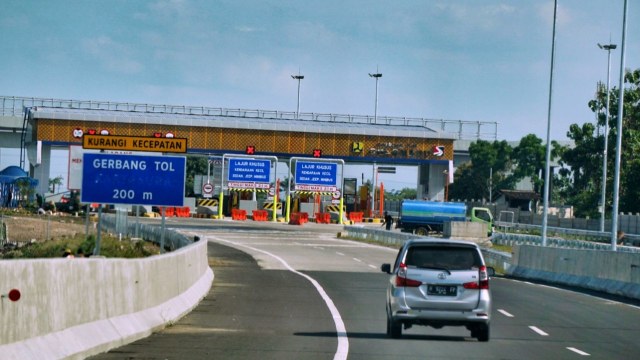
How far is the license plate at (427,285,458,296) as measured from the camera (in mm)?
17750

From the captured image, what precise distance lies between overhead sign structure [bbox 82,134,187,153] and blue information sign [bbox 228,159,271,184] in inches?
2717

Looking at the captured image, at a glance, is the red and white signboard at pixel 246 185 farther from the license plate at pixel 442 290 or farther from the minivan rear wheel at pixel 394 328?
the license plate at pixel 442 290

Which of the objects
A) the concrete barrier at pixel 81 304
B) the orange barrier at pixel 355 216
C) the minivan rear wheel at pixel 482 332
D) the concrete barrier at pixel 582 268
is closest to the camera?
the concrete barrier at pixel 81 304

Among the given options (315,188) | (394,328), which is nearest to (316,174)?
(315,188)

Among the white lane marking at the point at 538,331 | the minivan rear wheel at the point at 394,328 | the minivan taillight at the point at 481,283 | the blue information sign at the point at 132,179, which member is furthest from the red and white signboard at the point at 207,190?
the minivan taillight at the point at 481,283

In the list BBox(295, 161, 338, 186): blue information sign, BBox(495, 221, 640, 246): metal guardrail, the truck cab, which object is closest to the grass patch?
BBox(495, 221, 640, 246): metal guardrail

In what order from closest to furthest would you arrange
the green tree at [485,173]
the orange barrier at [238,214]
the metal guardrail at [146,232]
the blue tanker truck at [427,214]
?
the metal guardrail at [146,232] < the blue tanker truck at [427,214] < the orange barrier at [238,214] < the green tree at [485,173]

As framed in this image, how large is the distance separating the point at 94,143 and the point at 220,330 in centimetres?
1060

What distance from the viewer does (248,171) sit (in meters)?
97.9

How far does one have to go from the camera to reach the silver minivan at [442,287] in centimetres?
1772

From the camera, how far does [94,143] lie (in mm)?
28172

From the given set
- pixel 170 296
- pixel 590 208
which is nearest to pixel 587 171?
pixel 590 208

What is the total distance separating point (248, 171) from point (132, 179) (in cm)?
6902

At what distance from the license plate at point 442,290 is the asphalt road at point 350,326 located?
797 millimetres
